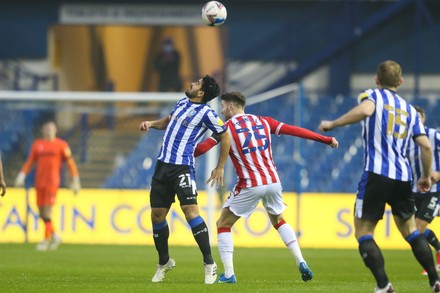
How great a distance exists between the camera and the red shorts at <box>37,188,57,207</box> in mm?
18969

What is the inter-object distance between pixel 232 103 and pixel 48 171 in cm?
807

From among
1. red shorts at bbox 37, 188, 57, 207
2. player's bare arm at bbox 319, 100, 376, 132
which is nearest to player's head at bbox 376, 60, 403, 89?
player's bare arm at bbox 319, 100, 376, 132

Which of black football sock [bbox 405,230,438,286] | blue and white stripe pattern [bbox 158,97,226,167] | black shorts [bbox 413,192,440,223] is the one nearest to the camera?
black football sock [bbox 405,230,438,286]

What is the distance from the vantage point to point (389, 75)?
9.63 m

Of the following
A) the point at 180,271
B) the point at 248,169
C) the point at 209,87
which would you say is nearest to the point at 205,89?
the point at 209,87

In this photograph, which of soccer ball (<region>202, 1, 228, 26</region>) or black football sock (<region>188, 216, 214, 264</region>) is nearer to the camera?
black football sock (<region>188, 216, 214, 264</region>)

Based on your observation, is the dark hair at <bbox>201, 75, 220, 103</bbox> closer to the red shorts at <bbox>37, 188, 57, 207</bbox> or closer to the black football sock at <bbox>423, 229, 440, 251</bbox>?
the black football sock at <bbox>423, 229, 440, 251</bbox>

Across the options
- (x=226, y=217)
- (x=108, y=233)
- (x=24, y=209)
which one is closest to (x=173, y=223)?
(x=108, y=233)

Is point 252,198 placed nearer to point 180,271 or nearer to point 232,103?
point 232,103

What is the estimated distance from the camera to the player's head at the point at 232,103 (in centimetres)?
1179

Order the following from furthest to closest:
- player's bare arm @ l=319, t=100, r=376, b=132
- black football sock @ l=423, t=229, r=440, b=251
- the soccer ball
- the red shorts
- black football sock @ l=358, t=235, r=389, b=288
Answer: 1. the red shorts
2. black football sock @ l=423, t=229, r=440, b=251
3. the soccer ball
4. black football sock @ l=358, t=235, r=389, b=288
5. player's bare arm @ l=319, t=100, r=376, b=132

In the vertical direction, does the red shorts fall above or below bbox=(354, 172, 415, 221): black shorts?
below

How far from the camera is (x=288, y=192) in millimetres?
20734

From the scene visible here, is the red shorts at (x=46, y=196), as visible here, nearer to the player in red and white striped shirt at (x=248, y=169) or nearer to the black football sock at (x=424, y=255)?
the player in red and white striped shirt at (x=248, y=169)
